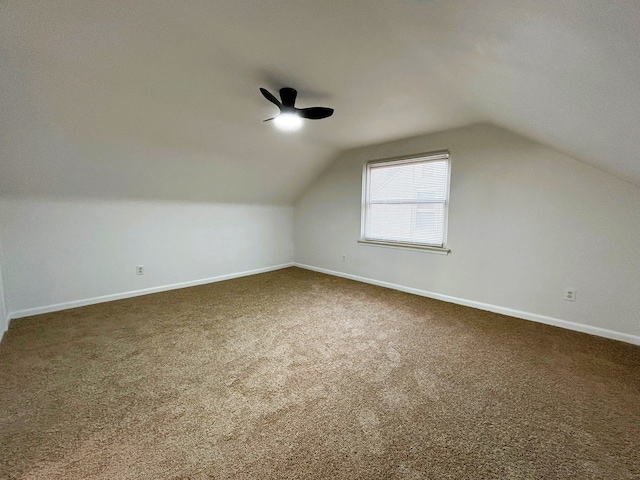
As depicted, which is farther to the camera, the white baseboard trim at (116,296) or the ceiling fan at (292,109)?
the white baseboard trim at (116,296)

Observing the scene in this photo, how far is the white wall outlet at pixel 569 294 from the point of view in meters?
2.72

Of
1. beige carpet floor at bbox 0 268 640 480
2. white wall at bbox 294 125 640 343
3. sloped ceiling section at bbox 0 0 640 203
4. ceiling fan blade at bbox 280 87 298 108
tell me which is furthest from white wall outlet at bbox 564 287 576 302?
ceiling fan blade at bbox 280 87 298 108

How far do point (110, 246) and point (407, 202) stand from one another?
412 cm

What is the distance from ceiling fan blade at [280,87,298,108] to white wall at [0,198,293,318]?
2546 mm

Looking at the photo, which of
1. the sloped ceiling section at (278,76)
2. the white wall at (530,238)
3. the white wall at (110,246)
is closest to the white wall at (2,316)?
the white wall at (110,246)

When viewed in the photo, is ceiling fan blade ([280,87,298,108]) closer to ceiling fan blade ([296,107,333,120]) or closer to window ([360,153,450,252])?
ceiling fan blade ([296,107,333,120])

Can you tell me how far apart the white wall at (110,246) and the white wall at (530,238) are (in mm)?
2803

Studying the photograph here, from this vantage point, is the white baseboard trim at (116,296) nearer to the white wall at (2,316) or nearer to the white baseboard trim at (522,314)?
the white wall at (2,316)

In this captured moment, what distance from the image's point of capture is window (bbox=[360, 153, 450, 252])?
359 cm

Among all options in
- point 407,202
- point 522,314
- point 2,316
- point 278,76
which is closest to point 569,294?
point 522,314

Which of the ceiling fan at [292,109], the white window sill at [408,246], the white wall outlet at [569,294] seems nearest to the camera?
the ceiling fan at [292,109]

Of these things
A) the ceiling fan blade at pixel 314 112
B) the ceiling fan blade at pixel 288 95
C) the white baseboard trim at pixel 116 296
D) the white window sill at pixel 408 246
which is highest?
the ceiling fan blade at pixel 288 95

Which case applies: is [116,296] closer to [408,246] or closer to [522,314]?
[408,246]

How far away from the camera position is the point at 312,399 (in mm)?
1690
